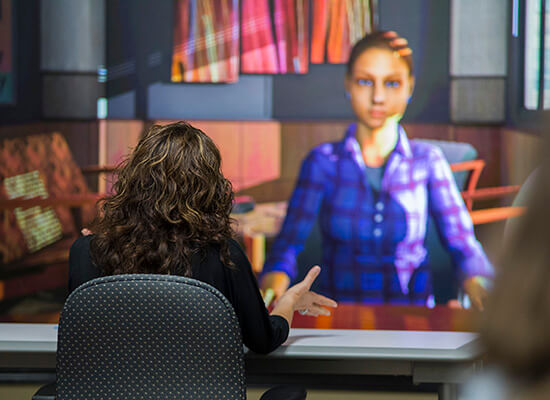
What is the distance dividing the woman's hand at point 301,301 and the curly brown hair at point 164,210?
0.26 meters

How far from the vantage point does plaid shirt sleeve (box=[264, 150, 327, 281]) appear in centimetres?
352

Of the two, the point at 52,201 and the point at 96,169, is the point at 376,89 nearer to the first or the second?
the point at 96,169

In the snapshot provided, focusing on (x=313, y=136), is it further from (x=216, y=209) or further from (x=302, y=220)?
(x=216, y=209)

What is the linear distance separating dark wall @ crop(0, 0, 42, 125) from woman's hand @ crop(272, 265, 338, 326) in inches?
92.3

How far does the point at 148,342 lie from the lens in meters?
1.15

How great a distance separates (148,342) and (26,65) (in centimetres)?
279

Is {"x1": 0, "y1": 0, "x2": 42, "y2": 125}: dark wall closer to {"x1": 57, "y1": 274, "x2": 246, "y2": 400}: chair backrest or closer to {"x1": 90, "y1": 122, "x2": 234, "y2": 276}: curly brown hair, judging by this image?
{"x1": 90, "y1": 122, "x2": 234, "y2": 276}: curly brown hair

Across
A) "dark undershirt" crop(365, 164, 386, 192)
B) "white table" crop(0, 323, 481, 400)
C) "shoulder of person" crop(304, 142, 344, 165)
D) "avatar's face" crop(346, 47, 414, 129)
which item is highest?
"avatar's face" crop(346, 47, 414, 129)

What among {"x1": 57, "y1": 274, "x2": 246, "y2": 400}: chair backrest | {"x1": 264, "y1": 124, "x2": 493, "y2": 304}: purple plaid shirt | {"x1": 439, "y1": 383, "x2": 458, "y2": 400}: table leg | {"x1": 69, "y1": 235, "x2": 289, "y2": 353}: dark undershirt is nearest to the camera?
{"x1": 57, "y1": 274, "x2": 246, "y2": 400}: chair backrest

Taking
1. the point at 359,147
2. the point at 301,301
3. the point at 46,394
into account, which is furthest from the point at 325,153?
the point at 46,394

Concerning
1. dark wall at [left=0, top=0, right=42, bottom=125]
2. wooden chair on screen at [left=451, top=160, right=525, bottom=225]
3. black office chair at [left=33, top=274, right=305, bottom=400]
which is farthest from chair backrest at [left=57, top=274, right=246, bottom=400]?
dark wall at [left=0, top=0, right=42, bottom=125]

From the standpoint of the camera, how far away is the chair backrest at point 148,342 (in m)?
1.13

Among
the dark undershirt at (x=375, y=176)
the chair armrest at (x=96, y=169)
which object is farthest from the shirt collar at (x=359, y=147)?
the chair armrest at (x=96, y=169)

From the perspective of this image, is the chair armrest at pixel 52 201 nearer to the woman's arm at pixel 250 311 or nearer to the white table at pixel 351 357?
the white table at pixel 351 357
